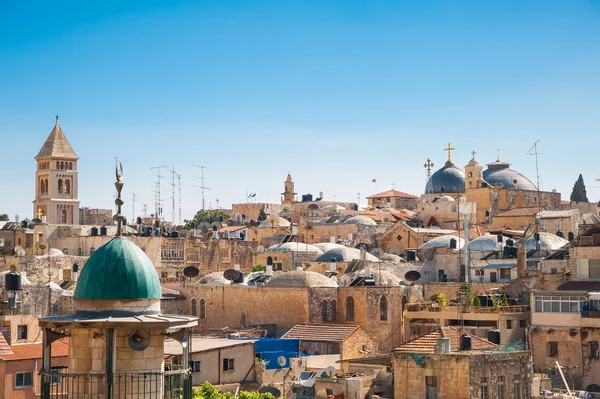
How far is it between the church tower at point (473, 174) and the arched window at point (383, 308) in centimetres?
3409

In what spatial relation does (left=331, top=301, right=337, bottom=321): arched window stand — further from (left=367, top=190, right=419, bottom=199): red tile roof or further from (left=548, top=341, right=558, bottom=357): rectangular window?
(left=367, top=190, right=419, bottom=199): red tile roof

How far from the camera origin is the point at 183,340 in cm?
1048

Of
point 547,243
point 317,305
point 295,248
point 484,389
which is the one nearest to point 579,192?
point 295,248

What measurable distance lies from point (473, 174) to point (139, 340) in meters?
64.7

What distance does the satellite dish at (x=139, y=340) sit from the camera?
9.92 metres

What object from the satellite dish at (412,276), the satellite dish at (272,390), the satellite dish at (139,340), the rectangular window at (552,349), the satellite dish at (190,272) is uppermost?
the satellite dish at (190,272)

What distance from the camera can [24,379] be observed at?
22844mm

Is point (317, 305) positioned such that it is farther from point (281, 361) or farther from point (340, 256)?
point (340, 256)

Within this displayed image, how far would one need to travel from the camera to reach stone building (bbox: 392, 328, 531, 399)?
2636 centimetres

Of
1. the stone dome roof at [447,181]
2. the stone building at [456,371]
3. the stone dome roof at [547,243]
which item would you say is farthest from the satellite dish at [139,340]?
the stone dome roof at [447,181]

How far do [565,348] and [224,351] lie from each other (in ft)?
36.3

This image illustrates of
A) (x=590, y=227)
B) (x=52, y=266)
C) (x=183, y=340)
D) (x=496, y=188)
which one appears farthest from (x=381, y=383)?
(x=496, y=188)

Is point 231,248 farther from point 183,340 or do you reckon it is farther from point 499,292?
point 183,340

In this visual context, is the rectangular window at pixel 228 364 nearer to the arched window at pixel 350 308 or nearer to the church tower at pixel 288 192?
the arched window at pixel 350 308
